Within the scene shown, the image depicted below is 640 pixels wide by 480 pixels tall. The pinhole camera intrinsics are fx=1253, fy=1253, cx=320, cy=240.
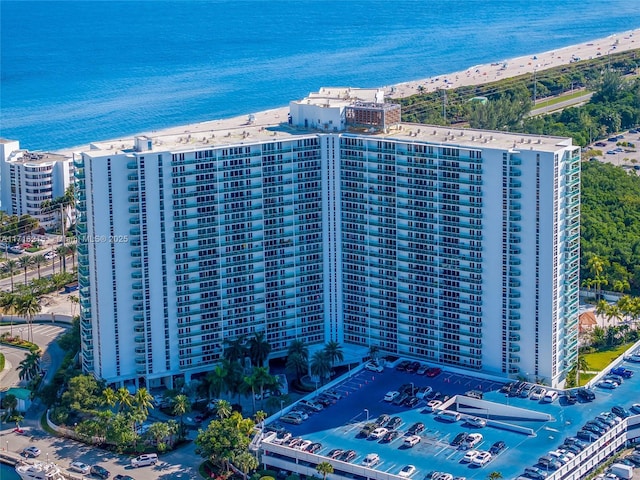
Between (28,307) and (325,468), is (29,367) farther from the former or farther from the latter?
(325,468)

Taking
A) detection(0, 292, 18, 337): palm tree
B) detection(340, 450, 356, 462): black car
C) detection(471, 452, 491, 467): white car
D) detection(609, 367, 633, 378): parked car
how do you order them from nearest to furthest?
detection(471, 452, 491, 467): white car, detection(340, 450, 356, 462): black car, detection(609, 367, 633, 378): parked car, detection(0, 292, 18, 337): palm tree

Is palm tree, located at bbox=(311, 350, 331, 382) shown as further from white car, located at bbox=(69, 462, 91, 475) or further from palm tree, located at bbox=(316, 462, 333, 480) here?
white car, located at bbox=(69, 462, 91, 475)

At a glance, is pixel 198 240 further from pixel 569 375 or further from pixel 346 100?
pixel 569 375

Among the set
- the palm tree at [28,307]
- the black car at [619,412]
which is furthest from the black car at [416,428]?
the palm tree at [28,307]

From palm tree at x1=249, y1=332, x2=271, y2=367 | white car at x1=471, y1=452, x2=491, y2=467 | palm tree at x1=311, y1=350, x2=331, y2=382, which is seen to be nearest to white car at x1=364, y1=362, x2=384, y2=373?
palm tree at x1=311, y1=350, x2=331, y2=382

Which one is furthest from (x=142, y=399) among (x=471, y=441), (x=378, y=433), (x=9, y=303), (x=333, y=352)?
(x=9, y=303)

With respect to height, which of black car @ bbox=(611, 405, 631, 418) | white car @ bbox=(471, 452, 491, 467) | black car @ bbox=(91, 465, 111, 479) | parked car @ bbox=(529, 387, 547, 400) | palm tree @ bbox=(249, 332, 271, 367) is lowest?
black car @ bbox=(91, 465, 111, 479)

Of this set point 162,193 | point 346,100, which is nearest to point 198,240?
point 162,193
